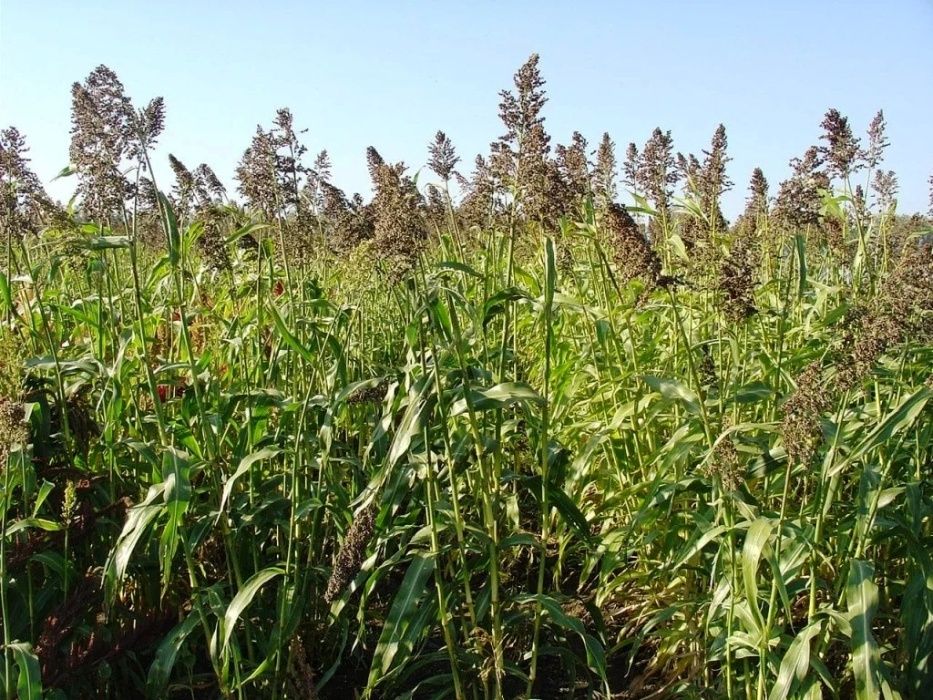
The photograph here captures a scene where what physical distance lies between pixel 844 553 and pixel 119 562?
6.85ft


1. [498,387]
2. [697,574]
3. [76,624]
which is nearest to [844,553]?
[697,574]

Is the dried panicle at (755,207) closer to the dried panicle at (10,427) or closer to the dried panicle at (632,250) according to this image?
the dried panicle at (632,250)

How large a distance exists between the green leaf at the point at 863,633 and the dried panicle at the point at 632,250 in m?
0.95

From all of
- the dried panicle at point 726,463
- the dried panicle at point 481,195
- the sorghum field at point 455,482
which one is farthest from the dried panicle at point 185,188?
the dried panicle at point 726,463

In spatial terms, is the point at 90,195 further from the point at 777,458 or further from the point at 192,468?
the point at 777,458

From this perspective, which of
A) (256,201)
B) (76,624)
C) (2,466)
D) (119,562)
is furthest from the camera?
(256,201)

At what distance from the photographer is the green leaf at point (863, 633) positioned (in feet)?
6.55

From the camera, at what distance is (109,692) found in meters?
2.72

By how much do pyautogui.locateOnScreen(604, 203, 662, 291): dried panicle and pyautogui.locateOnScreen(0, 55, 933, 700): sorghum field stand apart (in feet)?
0.03

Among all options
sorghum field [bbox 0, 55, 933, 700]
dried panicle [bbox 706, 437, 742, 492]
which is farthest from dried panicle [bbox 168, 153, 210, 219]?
dried panicle [bbox 706, 437, 742, 492]

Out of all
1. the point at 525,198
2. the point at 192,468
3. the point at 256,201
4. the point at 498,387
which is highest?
the point at 256,201

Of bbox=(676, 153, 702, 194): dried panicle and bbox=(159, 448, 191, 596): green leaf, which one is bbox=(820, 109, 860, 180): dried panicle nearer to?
bbox=(676, 153, 702, 194): dried panicle

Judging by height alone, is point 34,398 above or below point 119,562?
above

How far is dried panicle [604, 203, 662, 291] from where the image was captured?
2.42m
